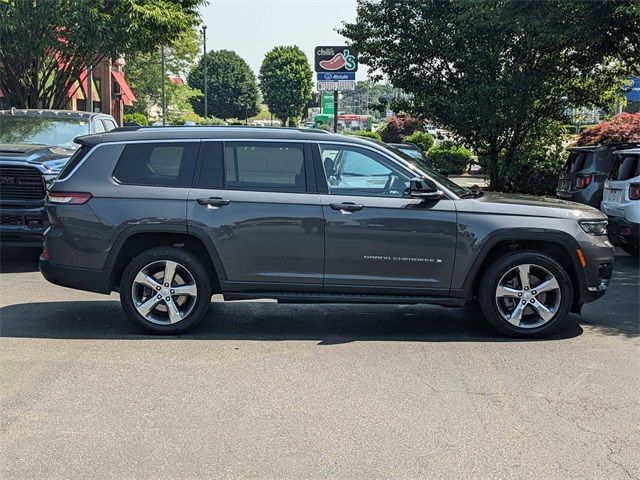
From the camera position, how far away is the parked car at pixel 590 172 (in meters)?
12.2

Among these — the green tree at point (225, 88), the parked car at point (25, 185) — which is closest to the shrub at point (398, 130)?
the parked car at point (25, 185)

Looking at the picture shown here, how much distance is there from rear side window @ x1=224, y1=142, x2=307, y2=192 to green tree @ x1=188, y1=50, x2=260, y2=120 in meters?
89.4

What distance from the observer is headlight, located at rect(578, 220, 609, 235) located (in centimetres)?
628

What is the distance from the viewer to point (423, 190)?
20.0ft

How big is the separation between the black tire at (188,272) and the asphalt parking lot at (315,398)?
136 millimetres

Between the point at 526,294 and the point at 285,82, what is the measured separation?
8365 centimetres

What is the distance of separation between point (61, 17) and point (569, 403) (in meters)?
15.6

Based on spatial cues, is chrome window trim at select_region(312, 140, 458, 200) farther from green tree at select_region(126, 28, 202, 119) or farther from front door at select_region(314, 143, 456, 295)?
green tree at select_region(126, 28, 202, 119)

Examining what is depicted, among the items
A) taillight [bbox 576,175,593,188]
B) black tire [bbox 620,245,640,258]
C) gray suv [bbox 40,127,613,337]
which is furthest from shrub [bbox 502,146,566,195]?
gray suv [bbox 40,127,613,337]

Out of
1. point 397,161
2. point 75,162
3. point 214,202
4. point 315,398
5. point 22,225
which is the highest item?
point 397,161

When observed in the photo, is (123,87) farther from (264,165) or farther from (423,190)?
(423,190)

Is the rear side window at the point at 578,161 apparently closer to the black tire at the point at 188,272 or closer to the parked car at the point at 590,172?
the parked car at the point at 590,172

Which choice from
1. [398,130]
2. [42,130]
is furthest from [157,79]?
[42,130]

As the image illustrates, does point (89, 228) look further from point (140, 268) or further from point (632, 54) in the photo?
point (632, 54)
